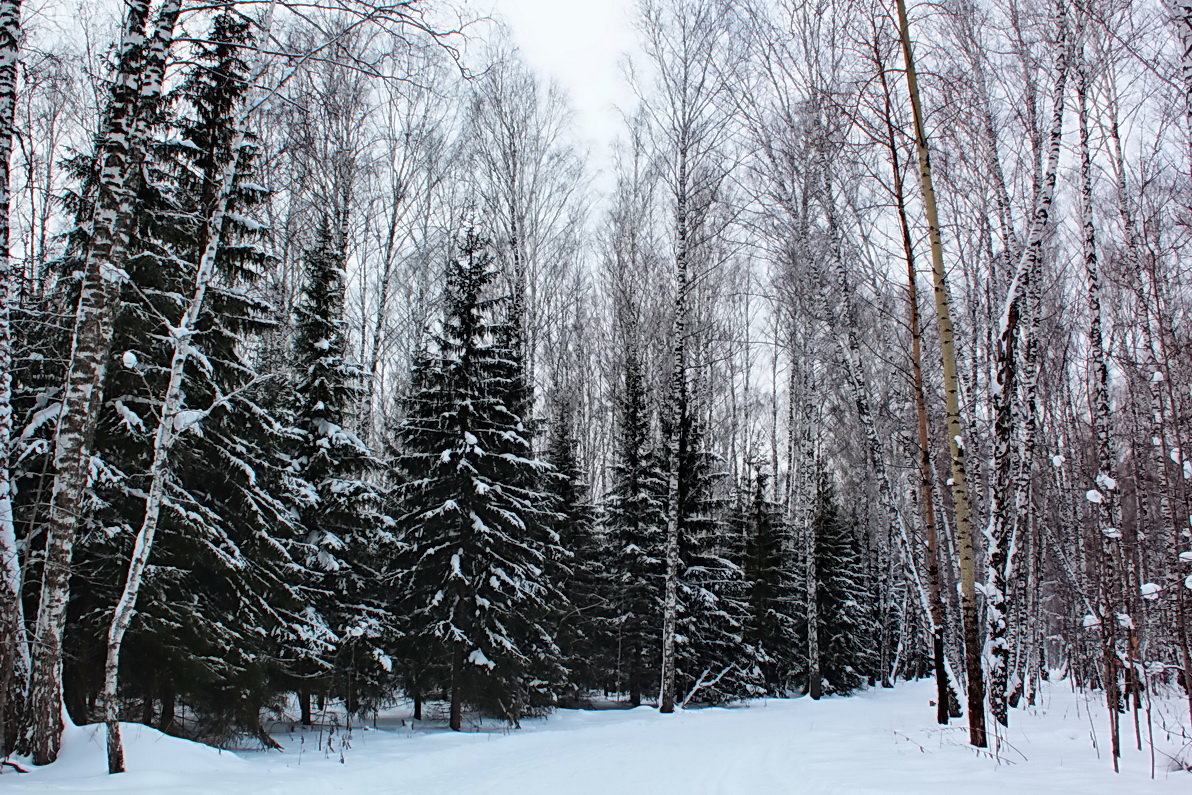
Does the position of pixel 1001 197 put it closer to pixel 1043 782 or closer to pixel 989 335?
pixel 989 335

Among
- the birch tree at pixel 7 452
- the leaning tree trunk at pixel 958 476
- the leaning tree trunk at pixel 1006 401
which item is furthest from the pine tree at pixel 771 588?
the birch tree at pixel 7 452

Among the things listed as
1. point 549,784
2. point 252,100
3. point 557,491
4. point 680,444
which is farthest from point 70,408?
point 557,491

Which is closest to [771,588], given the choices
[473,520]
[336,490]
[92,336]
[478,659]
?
[478,659]

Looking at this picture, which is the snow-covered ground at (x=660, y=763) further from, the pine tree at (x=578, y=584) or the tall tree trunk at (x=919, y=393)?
the pine tree at (x=578, y=584)

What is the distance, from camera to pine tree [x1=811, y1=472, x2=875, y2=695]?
22.7 m

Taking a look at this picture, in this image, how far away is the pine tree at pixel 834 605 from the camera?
22.7 meters

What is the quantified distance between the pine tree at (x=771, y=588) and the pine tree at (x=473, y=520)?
30.1ft

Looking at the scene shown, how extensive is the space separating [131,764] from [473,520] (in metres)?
7.29

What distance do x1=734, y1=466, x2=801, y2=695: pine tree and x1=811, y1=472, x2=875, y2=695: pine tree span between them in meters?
0.94

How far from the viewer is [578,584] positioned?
19344 mm

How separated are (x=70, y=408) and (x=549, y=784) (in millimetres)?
5869

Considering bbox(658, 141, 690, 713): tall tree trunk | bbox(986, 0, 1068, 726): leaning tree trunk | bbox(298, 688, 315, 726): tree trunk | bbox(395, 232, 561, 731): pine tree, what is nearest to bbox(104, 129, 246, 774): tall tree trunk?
bbox(298, 688, 315, 726): tree trunk

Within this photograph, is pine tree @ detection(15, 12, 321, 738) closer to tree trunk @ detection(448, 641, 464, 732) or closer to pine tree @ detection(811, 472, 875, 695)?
tree trunk @ detection(448, 641, 464, 732)

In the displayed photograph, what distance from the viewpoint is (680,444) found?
16.0m
